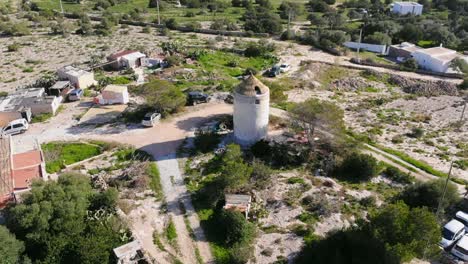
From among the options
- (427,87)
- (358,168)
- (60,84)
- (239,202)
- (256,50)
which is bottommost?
(239,202)

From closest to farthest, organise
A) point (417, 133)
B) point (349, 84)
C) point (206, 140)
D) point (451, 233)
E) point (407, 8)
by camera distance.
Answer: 1. point (451, 233)
2. point (206, 140)
3. point (417, 133)
4. point (349, 84)
5. point (407, 8)

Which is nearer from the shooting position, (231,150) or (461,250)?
(461,250)

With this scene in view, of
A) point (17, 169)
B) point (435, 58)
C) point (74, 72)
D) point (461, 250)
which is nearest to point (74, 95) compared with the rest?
point (74, 72)

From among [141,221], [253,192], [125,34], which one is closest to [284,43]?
[125,34]

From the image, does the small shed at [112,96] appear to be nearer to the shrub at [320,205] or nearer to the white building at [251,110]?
the white building at [251,110]

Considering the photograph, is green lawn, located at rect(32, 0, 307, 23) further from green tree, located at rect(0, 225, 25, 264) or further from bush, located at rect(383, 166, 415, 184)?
green tree, located at rect(0, 225, 25, 264)

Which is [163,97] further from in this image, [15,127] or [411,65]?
[411,65]

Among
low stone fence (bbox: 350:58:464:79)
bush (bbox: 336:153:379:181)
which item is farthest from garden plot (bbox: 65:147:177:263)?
low stone fence (bbox: 350:58:464:79)
